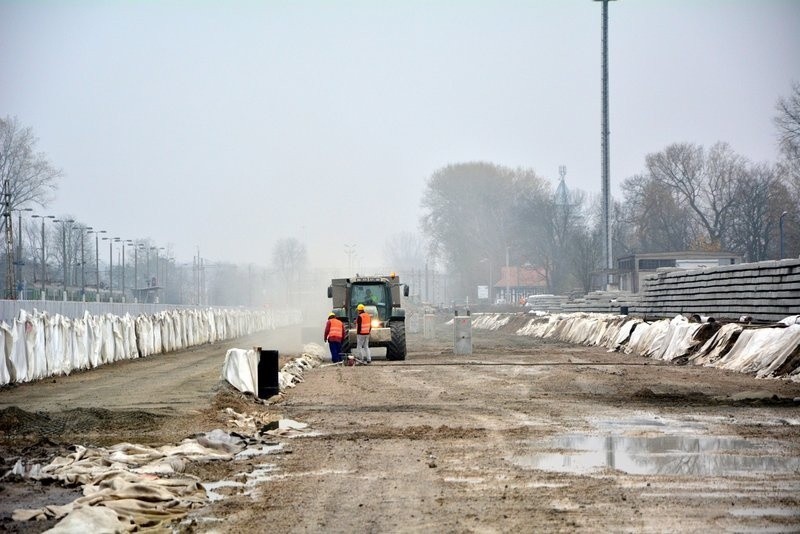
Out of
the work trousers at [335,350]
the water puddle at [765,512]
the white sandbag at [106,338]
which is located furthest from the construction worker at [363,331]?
the water puddle at [765,512]

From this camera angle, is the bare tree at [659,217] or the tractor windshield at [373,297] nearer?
the tractor windshield at [373,297]

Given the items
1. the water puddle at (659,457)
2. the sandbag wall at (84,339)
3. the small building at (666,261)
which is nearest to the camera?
the water puddle at (659,457)

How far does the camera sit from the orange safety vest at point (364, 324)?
1193 inches

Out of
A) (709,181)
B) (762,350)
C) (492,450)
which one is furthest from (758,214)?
(492,450)

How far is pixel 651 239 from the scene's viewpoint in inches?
3986

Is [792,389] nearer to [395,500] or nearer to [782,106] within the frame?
[395,500]

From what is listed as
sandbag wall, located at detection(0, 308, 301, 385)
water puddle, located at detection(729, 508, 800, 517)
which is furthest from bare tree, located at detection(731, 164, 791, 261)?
water puddle, located at detection(729, 508, 800, 517)

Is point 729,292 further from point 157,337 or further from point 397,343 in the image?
point 157,337

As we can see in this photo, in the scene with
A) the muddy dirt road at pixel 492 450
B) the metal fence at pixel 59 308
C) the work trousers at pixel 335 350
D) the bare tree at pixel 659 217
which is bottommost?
the muddy dirt road at pixel 492 450

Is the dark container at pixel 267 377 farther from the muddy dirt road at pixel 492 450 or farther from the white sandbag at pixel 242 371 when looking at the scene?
the muddy dirt road at pixel 492 450

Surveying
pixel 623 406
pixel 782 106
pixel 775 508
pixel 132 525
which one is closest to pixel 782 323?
pixel 623 406

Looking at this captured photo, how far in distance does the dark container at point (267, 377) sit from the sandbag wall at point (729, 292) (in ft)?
43.4

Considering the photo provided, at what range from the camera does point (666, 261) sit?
214ft

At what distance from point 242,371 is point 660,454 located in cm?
1034
